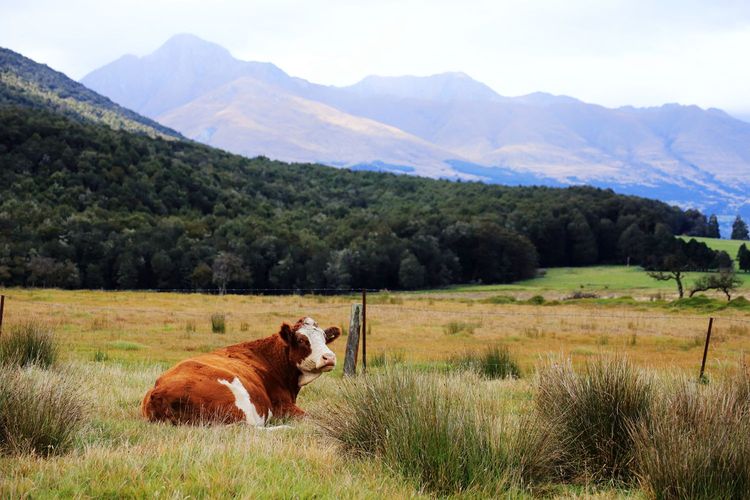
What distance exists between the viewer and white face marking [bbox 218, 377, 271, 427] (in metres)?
7.87

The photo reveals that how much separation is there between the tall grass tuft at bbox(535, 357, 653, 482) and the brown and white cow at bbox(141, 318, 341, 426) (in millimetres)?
3096

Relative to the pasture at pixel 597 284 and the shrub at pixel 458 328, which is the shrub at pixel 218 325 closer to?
the shrub at pixel 458 328

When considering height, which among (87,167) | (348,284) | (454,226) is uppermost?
(87,167)

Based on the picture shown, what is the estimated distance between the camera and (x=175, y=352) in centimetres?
1684

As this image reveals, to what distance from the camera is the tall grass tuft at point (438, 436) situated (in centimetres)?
545

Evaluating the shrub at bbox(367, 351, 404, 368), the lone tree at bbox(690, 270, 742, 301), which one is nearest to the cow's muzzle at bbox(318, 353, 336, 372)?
the shrub at bbox(367, 351, 404, 368)

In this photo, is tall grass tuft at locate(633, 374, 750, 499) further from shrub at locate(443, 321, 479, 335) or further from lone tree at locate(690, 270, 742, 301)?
lone tree at locate(690, 270, 742, 301)

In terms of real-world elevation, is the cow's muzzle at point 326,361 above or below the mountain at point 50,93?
below

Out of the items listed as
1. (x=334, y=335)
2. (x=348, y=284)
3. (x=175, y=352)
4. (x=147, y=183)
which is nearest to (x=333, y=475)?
(x=334, y=335)

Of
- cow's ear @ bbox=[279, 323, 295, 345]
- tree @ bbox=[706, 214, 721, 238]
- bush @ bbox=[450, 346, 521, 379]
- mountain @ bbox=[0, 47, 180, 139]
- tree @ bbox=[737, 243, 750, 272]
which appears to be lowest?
bush @ bbox=[450, 346, 521, 379]

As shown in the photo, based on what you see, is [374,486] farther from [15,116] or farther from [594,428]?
[15,116]

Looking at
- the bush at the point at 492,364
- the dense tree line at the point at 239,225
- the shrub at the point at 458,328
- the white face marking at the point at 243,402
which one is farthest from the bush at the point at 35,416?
the dense tree line at the point at 239,225

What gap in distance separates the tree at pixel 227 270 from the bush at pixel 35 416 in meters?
54.1

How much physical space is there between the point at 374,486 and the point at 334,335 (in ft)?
15.1
